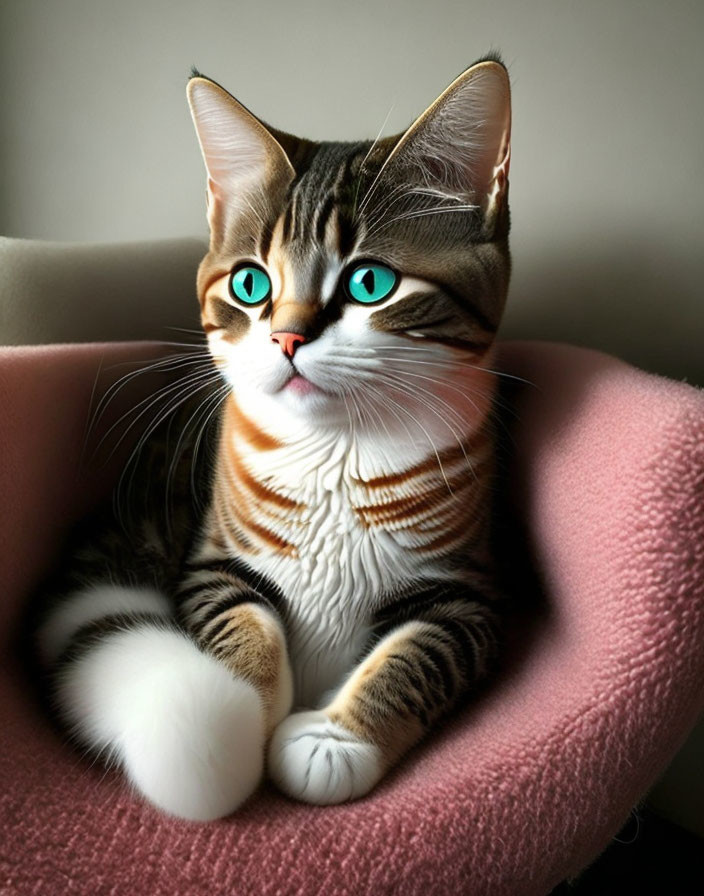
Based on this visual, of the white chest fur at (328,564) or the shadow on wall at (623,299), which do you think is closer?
the white chest fur at (328,564)

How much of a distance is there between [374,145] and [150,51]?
0.84m

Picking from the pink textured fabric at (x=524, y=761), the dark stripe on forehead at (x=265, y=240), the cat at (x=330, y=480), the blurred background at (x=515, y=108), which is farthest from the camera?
the blurred background at (x=515, y=108)

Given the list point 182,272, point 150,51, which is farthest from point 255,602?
point 150,51

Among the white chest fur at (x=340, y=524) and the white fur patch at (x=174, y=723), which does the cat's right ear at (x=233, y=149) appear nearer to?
the white chest fur at (x=340, y=524)

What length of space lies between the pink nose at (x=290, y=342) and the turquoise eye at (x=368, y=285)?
0.09m

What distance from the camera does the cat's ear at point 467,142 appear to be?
2.22 feet

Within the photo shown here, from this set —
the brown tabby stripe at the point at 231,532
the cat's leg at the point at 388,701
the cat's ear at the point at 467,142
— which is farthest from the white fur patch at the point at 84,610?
the cat's ear at the point at 467,142

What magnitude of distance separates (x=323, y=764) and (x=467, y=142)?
63cm

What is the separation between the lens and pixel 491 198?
742 millimetres

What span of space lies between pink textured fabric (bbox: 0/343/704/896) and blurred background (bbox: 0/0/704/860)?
1.03 ft

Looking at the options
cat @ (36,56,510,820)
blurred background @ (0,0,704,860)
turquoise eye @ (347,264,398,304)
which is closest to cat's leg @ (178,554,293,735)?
cat @ (36,56,510,820)

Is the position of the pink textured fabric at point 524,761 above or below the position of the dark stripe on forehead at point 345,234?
below

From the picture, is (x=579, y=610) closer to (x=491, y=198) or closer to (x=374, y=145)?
(x=491, y=198)

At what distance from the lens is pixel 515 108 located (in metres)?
1.04
